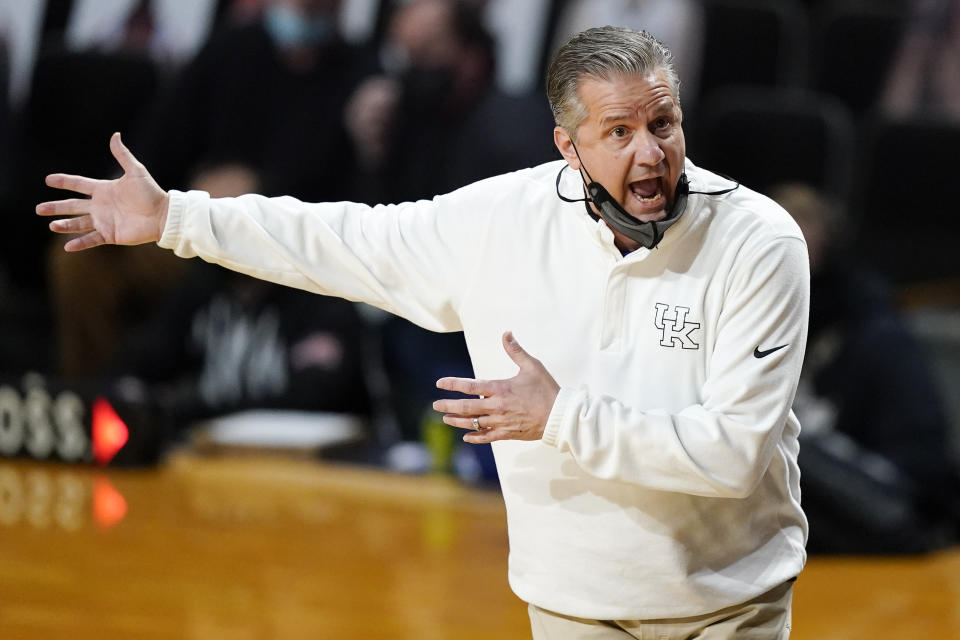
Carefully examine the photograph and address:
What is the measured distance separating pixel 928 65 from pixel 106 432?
3778mm

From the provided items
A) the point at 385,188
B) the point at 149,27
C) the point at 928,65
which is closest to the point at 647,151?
the point at 385,188

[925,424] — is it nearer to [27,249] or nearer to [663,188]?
[663,188]

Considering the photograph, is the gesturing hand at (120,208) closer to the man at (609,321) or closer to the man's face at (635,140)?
the man at (609,321)

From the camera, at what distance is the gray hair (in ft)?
6.56

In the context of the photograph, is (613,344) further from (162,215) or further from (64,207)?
(64,207)

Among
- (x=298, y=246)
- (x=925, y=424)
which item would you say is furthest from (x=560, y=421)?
(x=925, y=424)

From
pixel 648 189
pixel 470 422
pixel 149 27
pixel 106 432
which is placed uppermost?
pixel 149 27

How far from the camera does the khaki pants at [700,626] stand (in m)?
2.10

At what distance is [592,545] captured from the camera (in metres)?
2.08

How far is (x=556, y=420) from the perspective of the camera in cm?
194

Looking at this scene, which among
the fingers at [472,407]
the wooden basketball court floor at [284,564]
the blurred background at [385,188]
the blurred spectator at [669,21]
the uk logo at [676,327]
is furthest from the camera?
the blurred spectator at [669,21]

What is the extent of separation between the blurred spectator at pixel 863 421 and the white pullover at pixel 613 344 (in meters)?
2.06

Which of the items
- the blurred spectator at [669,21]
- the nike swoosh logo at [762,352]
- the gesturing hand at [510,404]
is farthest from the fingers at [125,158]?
the blurred spectator at [669,21]

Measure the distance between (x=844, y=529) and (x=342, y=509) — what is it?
159 centimetres
